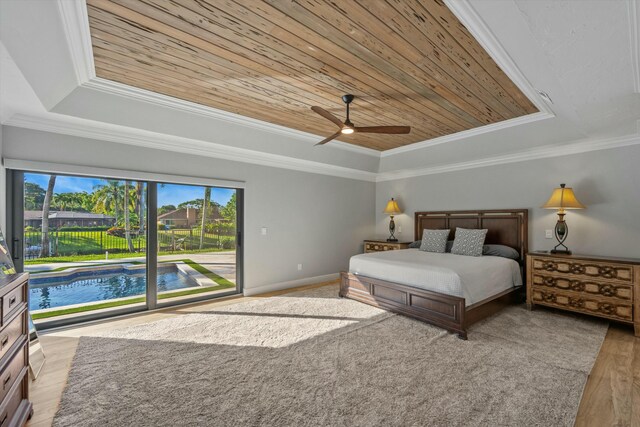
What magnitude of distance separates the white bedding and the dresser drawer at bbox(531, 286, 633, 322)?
0.36 meters

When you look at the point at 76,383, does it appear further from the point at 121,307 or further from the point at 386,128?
the point at 386,128

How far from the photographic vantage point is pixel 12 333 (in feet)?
5.66

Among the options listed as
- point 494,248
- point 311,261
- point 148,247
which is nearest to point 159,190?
point 148,247

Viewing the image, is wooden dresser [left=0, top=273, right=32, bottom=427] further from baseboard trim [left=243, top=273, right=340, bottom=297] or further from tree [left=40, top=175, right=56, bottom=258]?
baseboard trim [left=243, top=273, right=340, bottom=297]

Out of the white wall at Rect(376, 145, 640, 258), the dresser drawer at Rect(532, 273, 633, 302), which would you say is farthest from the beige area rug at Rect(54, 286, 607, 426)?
the white wall at Rect(376, 145, 640, 258)

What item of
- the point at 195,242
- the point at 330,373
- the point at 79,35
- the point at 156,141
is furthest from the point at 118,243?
the point at 330,373

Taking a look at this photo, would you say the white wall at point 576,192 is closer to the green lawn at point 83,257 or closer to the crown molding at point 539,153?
the crown molding at point 539,153

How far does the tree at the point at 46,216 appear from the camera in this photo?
10.5 ft

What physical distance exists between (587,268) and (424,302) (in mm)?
1981

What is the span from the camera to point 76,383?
2197 mm

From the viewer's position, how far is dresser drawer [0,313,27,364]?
156cm

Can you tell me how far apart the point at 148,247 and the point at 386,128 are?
11.1ft

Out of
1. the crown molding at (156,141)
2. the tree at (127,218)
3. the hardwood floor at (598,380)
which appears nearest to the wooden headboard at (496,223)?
the hardwood floor at (598,380)

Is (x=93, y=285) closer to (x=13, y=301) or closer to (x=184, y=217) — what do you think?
(x=184, y=217)
